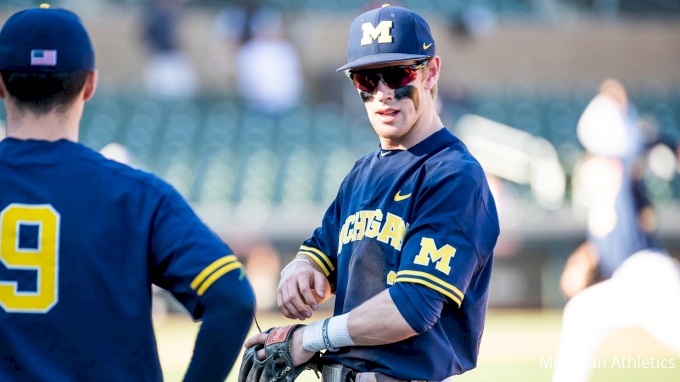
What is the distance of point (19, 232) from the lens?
2207 millimetres

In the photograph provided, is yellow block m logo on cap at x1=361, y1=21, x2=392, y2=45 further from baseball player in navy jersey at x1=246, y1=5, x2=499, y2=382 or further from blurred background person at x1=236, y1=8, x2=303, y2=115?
blurred background person at x1=236, y1=8, x2=303, y2=115

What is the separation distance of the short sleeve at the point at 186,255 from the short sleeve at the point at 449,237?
0.60 m

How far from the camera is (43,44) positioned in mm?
2279

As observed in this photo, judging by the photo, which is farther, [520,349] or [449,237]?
[520,349]

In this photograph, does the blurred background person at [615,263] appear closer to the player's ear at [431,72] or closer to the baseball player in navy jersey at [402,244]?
the baseball player in navy jersey at [402,244]

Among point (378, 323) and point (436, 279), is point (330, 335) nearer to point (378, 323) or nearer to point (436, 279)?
point (378, 323)

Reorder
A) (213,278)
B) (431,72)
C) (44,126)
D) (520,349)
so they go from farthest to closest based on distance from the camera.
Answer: (520,349) → (431,72) → (44,126) → (213,278)

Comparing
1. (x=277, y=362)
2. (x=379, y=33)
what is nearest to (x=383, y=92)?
(x=379, y=33)

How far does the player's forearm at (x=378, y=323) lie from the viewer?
8.40 ft

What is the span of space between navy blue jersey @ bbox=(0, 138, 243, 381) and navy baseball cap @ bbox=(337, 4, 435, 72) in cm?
89

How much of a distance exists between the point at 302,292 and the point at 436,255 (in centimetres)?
53

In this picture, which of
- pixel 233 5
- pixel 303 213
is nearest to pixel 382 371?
pixel 303 213

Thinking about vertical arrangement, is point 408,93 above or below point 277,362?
above

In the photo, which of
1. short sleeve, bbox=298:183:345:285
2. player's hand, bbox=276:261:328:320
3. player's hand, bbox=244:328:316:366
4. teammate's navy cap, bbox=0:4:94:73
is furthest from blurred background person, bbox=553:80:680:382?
teammate's navy cap, bbox=0:4:94:73
